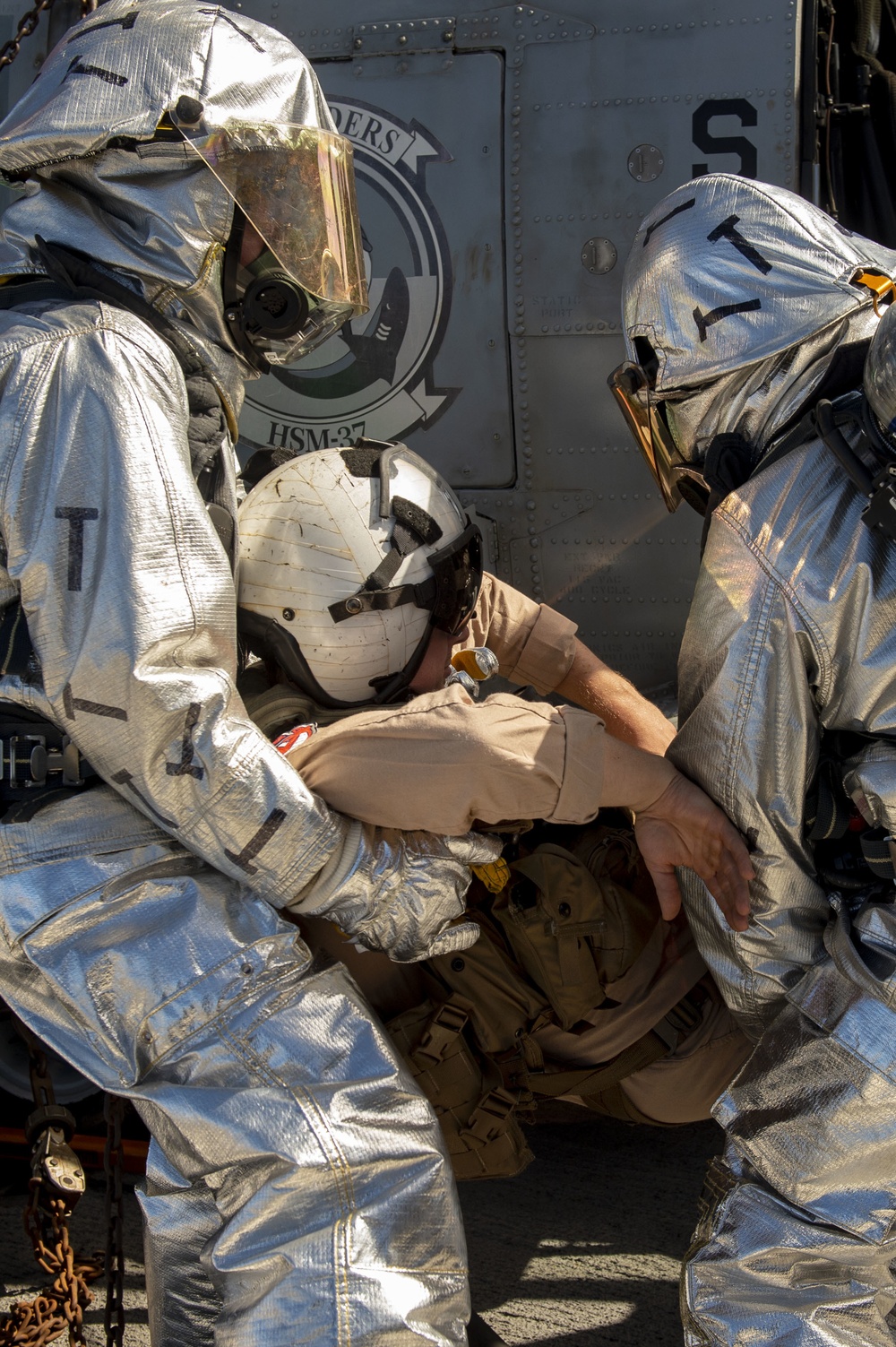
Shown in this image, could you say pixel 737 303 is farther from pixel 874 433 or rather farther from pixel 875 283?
pixel 874 433

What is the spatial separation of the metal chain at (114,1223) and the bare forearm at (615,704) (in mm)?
1367

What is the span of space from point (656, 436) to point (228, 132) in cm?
108

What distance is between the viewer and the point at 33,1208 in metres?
2.40

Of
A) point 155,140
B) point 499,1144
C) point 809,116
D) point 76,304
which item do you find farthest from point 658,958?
point 809,116

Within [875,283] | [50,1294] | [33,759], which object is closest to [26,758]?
[33,759]

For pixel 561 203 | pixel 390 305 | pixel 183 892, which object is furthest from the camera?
pixel 390 305

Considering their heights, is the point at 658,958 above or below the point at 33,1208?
above

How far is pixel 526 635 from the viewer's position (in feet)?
9.68

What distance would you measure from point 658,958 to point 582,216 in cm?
211

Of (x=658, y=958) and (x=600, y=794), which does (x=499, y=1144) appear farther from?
(x=600, y=794)

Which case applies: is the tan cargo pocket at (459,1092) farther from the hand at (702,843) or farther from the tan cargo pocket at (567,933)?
the hand at (702,843)

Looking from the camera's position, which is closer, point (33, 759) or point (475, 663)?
A: point (33, 759)

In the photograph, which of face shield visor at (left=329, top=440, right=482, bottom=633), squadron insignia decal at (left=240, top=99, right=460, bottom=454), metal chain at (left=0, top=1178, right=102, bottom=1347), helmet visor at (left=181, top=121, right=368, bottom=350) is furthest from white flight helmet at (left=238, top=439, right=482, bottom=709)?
metal chain at (left=0, top=1178, right=102, bottom=1347)

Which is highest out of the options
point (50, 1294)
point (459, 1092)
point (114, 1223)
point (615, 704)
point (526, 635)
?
point (526, 635)
